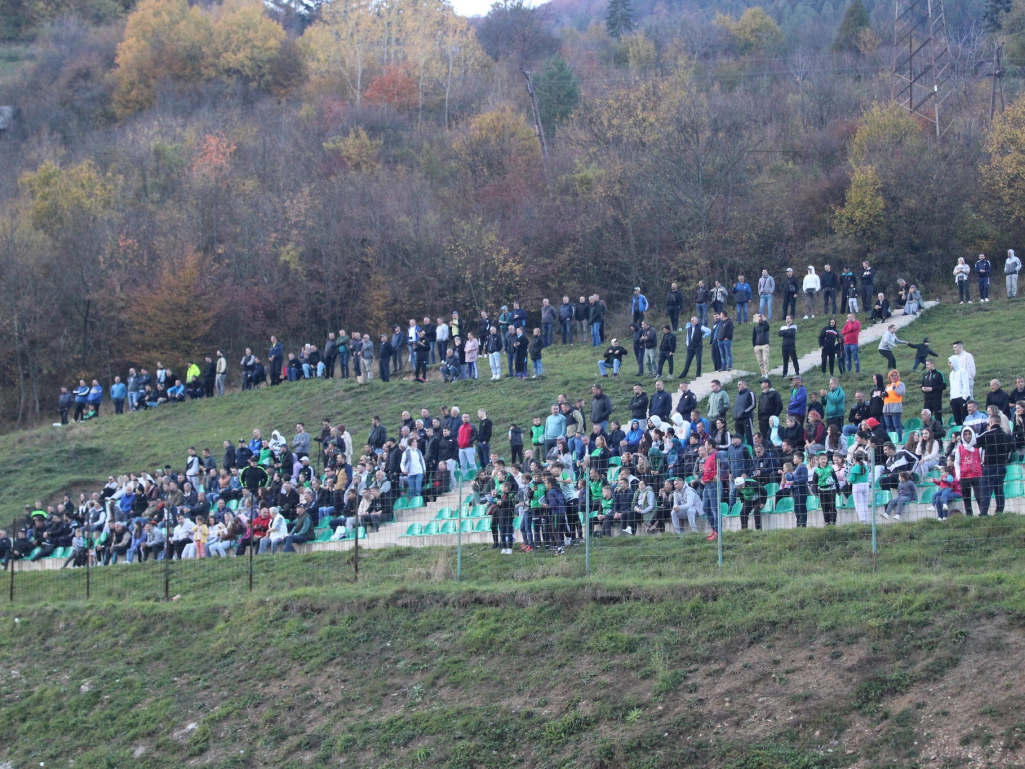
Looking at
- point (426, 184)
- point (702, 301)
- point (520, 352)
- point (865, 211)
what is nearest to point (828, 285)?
point (702, 301)

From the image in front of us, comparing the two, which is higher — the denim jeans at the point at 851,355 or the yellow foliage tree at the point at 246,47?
the yellow foliage tree at the point at 246,47

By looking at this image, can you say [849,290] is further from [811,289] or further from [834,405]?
[834,405]

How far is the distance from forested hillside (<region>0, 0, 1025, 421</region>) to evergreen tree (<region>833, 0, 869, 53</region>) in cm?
102

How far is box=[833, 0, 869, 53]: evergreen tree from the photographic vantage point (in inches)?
3364

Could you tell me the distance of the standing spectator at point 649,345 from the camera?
30.2 metres

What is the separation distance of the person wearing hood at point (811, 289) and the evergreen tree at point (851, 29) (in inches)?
1980

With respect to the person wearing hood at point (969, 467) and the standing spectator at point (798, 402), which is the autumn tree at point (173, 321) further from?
the person wearing hood at point (969, 467)

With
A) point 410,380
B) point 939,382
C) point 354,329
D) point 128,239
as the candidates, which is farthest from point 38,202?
point 939,382

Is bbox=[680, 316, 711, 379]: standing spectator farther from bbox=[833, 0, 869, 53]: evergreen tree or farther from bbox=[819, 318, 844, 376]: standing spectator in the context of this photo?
bbox=[833, 0, 869, 53]: evergreen tree

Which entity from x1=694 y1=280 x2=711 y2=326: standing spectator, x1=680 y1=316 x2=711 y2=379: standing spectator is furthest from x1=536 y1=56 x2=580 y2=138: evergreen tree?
x1=680 y1=316 x2=711 y2=379: standing spectator

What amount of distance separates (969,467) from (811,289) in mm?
22740

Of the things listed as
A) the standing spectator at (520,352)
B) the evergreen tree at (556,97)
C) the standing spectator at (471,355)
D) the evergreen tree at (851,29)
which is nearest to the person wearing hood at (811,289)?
the standing spectator at (520,352)

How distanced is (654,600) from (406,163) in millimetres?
55938

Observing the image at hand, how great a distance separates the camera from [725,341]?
29297mm
